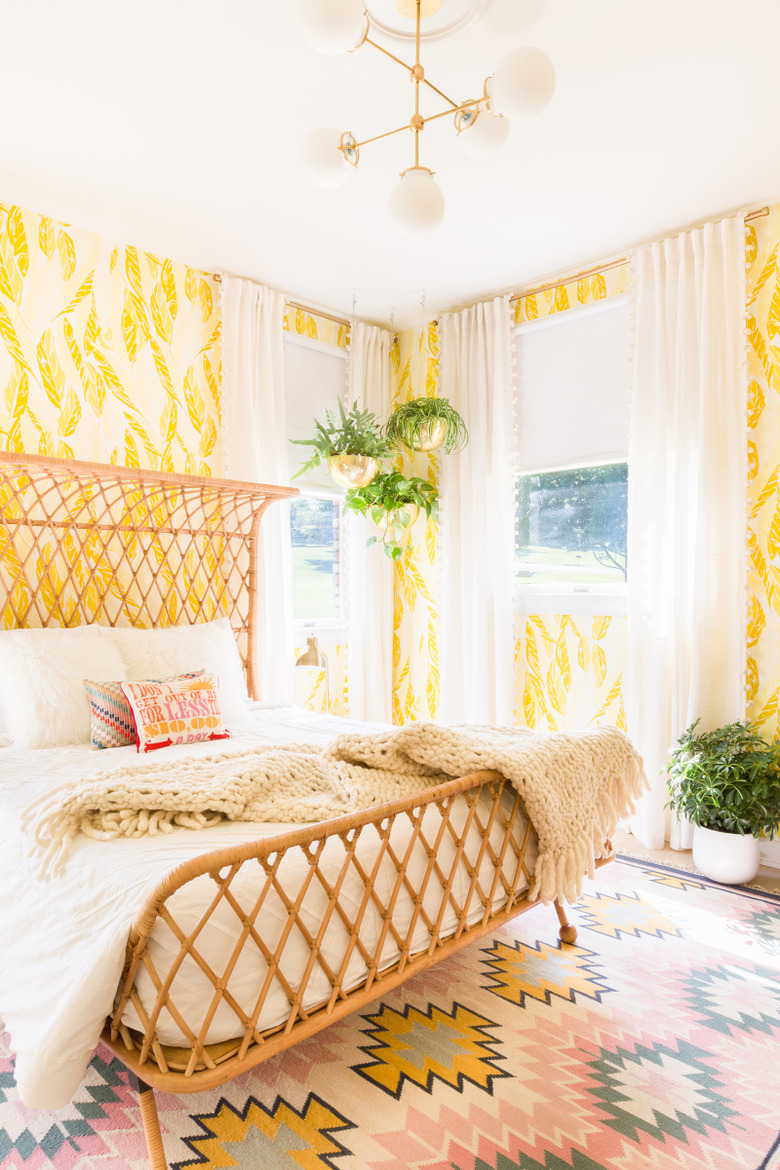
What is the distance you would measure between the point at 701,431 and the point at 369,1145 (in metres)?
2.83

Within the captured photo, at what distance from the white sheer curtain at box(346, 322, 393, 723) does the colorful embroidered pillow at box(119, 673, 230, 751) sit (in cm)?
167

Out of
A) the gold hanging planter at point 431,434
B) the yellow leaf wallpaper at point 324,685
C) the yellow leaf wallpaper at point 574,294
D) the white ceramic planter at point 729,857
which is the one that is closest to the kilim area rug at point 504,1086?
the white ceramic planter at point 729,857

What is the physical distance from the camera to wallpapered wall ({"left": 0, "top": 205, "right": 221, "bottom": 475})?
9.54 feet

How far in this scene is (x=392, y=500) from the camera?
157 inches

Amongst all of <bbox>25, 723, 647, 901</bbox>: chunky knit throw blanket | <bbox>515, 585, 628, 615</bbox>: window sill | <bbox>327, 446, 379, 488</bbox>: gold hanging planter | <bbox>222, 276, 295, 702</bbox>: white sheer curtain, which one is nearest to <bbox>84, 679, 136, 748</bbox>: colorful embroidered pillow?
<bbox>25, 723, 647, 901</bbox>: chunky knit throw blanket

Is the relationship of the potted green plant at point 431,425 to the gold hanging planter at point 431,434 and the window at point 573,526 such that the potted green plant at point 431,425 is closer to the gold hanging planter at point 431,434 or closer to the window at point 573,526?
the gold hanging planter at point 431,434

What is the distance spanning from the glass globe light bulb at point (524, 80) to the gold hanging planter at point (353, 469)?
2.09 metres

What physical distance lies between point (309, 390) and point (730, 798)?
2.97 meters

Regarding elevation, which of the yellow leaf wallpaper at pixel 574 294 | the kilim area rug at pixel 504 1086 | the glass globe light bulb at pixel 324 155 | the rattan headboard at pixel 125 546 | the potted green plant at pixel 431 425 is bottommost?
the kilim area rug at pixel 504 1086

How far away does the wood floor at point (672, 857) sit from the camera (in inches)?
111

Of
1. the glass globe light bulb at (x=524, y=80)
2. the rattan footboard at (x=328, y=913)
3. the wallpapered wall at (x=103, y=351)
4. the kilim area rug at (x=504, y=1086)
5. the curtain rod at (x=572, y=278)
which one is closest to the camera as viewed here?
the rattan footboard at (x=328, y=913)

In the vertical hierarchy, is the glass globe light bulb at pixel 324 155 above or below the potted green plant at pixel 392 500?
above

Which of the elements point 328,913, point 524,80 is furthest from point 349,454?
point 328,913

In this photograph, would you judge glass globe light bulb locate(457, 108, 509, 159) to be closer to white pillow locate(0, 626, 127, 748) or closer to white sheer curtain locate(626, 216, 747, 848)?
white sheer curtain locate(626, 216, 747, 848)
